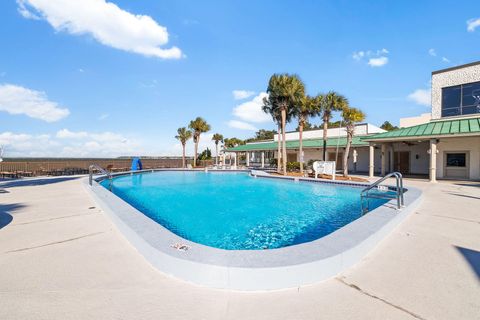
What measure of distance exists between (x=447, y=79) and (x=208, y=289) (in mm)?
23701

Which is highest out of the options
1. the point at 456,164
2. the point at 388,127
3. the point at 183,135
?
the point at 388,127

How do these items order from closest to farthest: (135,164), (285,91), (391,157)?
(285,91), (391,157), (135,164)

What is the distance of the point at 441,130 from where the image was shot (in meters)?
16.2

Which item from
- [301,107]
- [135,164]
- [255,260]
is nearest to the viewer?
[255,260]

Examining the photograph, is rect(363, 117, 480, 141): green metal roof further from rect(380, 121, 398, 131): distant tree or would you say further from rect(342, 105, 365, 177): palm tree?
rect(380, 121, 398, 131): distant tree

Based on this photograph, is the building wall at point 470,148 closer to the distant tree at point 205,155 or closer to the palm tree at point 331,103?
the palm tree at point 331,103

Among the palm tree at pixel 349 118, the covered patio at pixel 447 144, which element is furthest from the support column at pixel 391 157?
the palm tree at pixel 349 118

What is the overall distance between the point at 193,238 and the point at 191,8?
11.3m

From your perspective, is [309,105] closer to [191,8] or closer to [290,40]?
[290,40]

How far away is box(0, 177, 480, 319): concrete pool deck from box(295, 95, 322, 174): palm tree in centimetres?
1779

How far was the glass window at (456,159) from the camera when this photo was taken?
59.4 feet

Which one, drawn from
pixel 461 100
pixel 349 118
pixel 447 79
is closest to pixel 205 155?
pixel 349 118

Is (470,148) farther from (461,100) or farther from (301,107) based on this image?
(301,107)

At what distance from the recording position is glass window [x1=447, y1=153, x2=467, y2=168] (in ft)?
59.4
